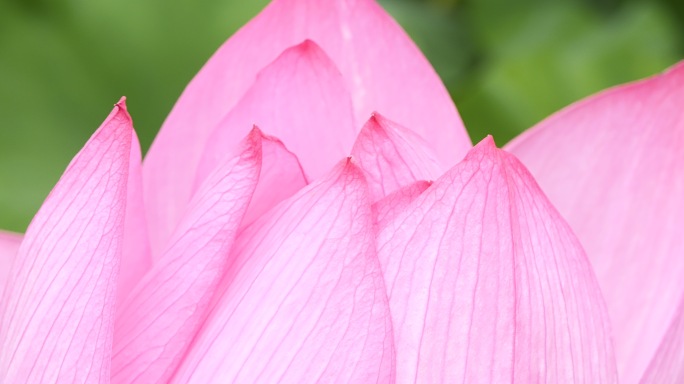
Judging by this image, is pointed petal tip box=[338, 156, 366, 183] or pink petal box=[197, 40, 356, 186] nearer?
pointed petal tip box=[338, 156, 366, 183]

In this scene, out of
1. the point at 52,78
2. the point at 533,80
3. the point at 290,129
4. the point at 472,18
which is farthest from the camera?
the point at 472,18

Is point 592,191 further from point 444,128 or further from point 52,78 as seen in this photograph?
point 52,78

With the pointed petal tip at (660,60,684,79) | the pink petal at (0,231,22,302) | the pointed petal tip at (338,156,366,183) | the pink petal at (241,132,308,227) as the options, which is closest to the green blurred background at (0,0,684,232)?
the pink petal at (0,231,22,302)

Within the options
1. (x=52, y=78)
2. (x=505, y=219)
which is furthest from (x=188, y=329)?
(x=52, y=78)

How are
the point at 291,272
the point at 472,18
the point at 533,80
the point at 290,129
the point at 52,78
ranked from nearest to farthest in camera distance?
the point at 291,272 < the point at 290,129 < the point at 52,78 < the point at 533,80 < the point at 472,18

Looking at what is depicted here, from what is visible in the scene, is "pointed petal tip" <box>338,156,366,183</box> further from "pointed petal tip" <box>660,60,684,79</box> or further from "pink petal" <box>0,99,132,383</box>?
"pointed petal tip" <box>660,60,684,79</box>
